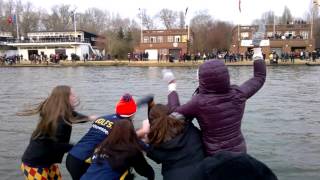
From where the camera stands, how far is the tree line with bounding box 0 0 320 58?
303 ft

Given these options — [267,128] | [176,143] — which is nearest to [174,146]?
[176,143]

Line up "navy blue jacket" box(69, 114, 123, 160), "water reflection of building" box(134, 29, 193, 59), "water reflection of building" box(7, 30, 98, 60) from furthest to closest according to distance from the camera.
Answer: "water reflection of building" box(7, 30, 98, 60) < "water reflection of building" box(134, 29, 193, 59) < "navy blue jacket" box(69, 114, 123, 160)

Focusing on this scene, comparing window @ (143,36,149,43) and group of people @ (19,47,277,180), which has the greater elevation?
window @ (143,36,149,43)

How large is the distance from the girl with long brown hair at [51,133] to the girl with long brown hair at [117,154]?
64cm

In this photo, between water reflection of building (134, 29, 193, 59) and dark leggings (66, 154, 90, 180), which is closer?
dark leggings (66, 154, 90, 180)

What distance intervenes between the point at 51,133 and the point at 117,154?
1.02 m

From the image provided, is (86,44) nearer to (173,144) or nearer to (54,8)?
(54,8)

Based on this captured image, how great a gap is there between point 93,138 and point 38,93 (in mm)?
20732

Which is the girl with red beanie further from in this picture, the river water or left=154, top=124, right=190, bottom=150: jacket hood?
the river water

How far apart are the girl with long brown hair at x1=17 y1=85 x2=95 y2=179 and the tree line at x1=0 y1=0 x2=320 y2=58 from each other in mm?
79179

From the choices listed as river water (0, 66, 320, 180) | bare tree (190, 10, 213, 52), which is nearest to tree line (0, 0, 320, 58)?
bare tree (190, 10, 213, 52)

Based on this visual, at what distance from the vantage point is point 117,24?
462ft

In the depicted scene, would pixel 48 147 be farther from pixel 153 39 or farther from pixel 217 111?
pixel 153 39

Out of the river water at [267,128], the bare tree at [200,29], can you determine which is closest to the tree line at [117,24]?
the bare tree at [200,29]
